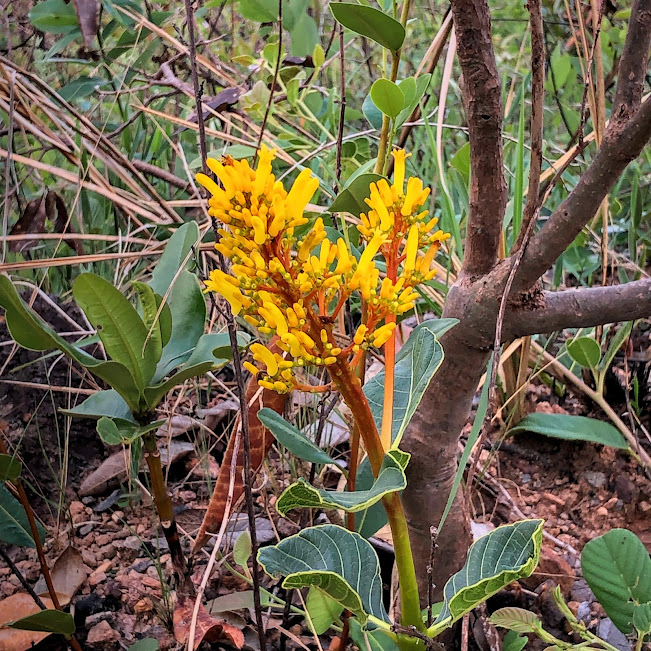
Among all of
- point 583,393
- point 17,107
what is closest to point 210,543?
point 583,393

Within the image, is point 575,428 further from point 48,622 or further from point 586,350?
point 48,622

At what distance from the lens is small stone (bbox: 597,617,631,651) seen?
79cm

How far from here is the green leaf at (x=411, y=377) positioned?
492mm

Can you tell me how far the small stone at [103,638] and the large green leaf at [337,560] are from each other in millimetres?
403

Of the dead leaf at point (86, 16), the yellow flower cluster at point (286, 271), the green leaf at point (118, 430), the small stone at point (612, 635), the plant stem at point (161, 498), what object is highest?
the dead leaf at point (86, 16)

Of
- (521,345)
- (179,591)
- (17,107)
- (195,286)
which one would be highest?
(17,107)

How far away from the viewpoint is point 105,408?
0.69 meters

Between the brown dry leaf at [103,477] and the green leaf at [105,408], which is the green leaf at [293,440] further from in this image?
the brown dry leaf at [103,477]

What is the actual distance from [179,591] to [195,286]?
1.15ft

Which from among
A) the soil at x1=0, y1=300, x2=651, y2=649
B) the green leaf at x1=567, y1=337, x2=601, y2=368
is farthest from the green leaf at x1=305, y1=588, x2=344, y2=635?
the green leaf at x1=567, y1=337, x2=601, y2=368

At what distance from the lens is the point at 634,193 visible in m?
1.25

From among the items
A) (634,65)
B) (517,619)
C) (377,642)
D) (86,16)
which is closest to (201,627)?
(377,642)

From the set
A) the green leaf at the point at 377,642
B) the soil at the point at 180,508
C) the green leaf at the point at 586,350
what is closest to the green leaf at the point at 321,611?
the green leaf at the point at 377,642

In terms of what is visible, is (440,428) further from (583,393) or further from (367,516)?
(583,393)
